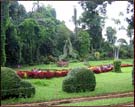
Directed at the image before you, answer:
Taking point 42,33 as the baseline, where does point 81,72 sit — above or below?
below

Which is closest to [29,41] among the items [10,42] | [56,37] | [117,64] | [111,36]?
[56,37]

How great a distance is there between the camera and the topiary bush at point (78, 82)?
923 centimetres

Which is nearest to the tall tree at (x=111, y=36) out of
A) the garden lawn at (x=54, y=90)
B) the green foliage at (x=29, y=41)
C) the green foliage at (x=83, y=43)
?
the green foliage at (x=83, y=43)

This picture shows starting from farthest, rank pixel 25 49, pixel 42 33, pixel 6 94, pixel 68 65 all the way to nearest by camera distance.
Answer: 1. pixel 68 65
2. pixel 6 94
3. pixel 25 49
4. pixel 42 33

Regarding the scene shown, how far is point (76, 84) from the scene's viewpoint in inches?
365

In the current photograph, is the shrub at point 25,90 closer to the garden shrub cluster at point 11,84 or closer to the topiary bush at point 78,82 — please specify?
the garden shrub cluster at point 11,84

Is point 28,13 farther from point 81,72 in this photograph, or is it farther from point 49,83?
point 49,83

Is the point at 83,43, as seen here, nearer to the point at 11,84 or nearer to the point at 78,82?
the point at 11,84

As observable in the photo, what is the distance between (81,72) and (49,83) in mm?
1511

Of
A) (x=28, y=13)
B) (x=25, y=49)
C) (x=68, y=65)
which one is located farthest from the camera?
(x=68, y=65)

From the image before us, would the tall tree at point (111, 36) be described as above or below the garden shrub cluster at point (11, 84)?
above

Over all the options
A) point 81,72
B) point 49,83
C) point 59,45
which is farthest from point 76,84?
point 59,45

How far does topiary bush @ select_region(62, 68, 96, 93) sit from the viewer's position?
30.3ft

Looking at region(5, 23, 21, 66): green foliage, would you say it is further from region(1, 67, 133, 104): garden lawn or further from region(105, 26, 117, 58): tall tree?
region(105, 26, 117, 58): tall tree
